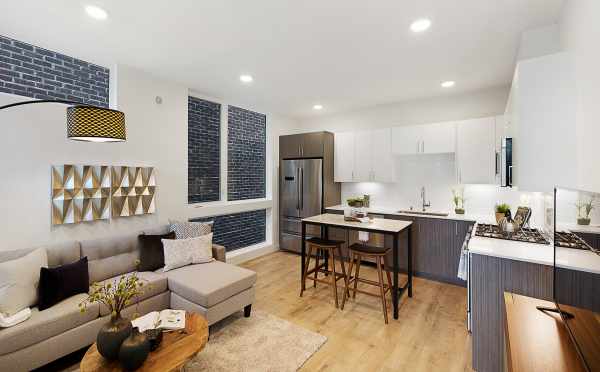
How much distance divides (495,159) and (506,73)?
1074 mm

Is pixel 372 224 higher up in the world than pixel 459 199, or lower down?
lower down

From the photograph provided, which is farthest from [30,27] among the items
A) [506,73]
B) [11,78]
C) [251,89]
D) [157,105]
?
[506,73]

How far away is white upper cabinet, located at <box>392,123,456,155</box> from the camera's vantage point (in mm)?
4000

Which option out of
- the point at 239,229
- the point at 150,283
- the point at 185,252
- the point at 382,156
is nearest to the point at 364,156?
the point at 382,156

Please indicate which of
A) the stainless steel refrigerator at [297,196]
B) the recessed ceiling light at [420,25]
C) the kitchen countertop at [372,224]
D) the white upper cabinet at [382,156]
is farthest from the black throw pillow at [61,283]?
the white upper cabinet at [382,156]

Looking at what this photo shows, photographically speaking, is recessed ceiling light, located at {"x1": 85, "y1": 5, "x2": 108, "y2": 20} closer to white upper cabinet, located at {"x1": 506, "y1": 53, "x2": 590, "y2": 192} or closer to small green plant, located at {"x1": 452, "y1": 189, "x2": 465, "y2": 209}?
white upper cabinet, located at {"x1": 506, "y1": 53, "x2": 590, "y2": 192}

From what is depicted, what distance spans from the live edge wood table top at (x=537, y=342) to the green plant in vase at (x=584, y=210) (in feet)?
1.86

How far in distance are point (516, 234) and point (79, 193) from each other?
14.5 ft

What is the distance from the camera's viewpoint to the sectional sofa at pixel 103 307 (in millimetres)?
1918

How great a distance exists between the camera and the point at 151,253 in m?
3.02

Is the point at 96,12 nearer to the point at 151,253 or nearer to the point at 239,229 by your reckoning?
the point at 151,253

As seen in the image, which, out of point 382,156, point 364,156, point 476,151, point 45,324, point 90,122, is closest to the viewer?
point 90,122

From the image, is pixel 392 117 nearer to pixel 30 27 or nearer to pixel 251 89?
pixel 251 89

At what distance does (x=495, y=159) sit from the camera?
11.9 ft
